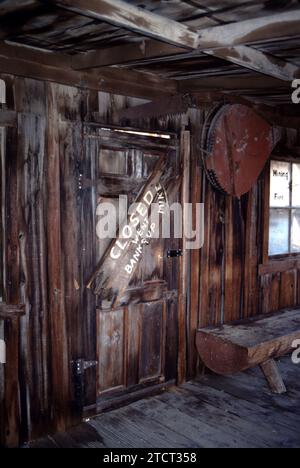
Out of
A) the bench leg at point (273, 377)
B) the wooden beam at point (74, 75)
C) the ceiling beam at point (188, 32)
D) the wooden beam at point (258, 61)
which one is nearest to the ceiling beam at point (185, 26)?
the ceiling beam at point (188, 32)

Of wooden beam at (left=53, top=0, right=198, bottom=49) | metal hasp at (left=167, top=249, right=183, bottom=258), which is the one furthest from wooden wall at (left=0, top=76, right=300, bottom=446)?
wooden beam at (left=53, top=0, right=198, bottom=49)

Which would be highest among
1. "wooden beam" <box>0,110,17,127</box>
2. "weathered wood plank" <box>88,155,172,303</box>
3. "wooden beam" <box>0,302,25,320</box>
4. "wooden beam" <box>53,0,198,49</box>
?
"wooden beam" <box>53,0,198,49</box>

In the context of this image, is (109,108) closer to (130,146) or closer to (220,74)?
(130,146)

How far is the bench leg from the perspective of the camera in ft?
14.9

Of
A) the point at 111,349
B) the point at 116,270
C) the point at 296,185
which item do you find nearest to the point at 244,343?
the point at 111,349

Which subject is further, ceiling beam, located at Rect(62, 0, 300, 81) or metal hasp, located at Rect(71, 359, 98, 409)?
metal hasp, located at Rect(71, 359, 98, 409)

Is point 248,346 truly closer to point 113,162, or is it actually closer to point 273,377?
point 273,377

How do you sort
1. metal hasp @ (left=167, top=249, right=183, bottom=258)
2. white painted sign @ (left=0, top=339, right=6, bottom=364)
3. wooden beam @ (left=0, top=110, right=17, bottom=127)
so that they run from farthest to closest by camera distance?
metal hasp @ (left=167, top=249, right=183, bottom=258), white painted sign @ (left=0, top=339, right=6, bottom=364), wooden beam @ (left=0, top=110, right=17, bottom=127)

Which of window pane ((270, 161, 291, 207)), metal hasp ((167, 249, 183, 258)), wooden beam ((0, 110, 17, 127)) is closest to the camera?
wooden beam ((0, 110, 17, 127))

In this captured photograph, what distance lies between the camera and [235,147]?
4.68m

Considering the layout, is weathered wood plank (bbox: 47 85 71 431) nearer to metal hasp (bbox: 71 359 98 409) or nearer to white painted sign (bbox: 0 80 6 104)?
metal hasp (bbox: 71 359 98 409)

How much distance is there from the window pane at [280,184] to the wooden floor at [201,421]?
2274mm

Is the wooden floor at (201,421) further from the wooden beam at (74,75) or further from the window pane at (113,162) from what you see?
the wooden beam at (74,75)
